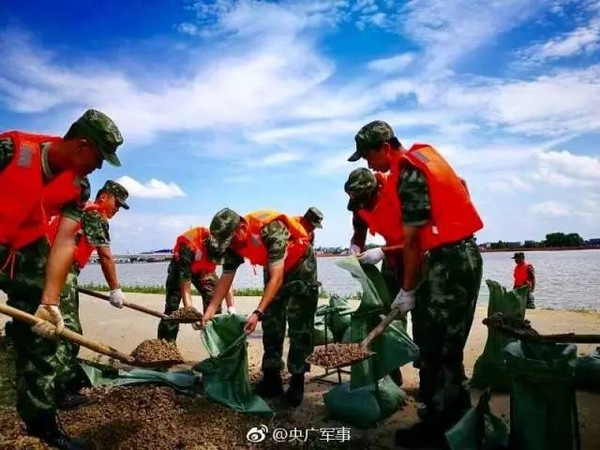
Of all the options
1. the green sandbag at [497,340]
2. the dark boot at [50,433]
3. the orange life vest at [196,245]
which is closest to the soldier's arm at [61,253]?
the dark boot at [50,433]

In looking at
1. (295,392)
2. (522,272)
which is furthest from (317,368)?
(522,272)

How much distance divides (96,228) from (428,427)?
11.5 feet

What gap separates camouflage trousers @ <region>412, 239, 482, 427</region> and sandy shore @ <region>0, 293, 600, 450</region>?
521 mm

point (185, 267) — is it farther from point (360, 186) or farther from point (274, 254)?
point (360, 186)

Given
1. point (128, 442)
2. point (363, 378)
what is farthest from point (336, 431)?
point (128, 442)

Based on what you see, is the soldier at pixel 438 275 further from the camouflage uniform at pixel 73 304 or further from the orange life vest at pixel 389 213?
the camouflage uniform at pixel 73 304

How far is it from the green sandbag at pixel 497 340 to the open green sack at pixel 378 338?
3.12 feet

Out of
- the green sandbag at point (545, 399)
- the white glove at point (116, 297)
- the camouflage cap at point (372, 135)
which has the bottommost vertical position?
the green sandbag at point (545, 399)

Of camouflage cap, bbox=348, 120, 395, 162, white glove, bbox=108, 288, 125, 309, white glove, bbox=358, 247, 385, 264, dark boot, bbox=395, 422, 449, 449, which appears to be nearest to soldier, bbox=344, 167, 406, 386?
white glove, bbox=358, 247, 385, 264

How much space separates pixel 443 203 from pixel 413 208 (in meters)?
0.18

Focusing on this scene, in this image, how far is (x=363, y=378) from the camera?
3.60m

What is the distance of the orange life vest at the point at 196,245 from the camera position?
6.10m

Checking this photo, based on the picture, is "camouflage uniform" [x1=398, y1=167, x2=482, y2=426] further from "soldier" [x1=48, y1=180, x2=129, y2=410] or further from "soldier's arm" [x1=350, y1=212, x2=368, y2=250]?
"soldier" [x1=48, y1=180, x2=129, y2=410]

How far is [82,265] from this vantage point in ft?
17.5
